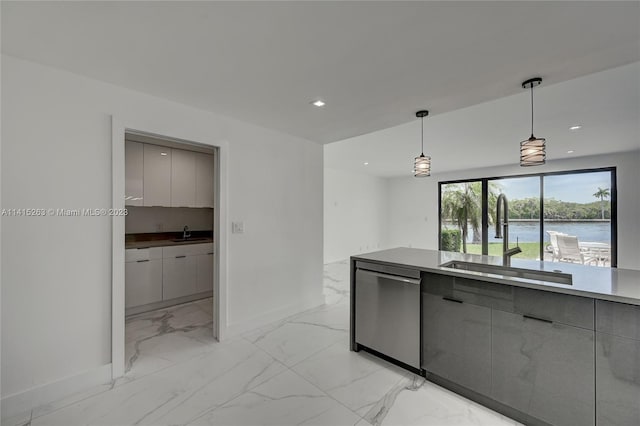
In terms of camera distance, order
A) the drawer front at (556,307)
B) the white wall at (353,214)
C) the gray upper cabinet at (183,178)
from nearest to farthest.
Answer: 1. the drawer front at (556,307)
2. the gray upper cabinet at (183,178)
3. the white wall at (353,214)

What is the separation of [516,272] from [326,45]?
80.7 inches

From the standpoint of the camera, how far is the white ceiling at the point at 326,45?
1.35m

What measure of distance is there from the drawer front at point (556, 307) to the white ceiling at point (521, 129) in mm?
1595

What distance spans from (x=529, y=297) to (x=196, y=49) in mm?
2548

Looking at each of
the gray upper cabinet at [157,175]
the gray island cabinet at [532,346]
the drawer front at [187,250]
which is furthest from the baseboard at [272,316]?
the gray upper cabinet at [157,175]

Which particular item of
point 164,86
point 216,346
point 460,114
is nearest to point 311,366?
point 216,346

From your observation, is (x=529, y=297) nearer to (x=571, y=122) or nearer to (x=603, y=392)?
(x=603, y=392)

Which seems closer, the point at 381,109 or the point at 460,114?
the point at 381,109

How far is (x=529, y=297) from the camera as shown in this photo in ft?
5.41

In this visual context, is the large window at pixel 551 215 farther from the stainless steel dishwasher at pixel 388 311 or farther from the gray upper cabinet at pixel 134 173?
the gray upper cabinet at pixel 134 173

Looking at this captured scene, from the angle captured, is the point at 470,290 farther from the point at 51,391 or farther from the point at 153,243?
the point at 153,243

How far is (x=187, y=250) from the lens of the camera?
12.8 ft

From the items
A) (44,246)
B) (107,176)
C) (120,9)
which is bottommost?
(44,246)

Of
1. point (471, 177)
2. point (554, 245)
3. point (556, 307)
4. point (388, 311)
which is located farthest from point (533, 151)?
point (471, 177)
